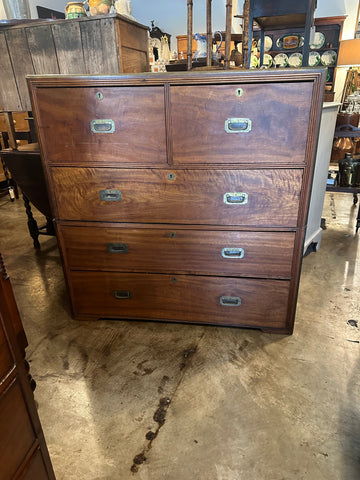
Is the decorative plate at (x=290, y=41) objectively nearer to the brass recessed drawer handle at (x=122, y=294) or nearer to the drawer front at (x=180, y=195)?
the drawer front at (x=180, y=195)

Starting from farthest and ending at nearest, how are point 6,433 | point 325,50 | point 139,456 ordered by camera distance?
1. point 325,50
2. point 139,456
3. point 6,433

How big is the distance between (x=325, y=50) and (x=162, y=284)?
5.81 metres

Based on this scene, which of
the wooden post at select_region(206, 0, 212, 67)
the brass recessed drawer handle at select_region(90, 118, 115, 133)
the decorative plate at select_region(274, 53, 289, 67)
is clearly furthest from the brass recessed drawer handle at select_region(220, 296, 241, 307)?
the decorative plate at select_region(274, 53, 289, 67)

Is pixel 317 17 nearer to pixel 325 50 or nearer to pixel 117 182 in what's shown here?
pixel 325 50

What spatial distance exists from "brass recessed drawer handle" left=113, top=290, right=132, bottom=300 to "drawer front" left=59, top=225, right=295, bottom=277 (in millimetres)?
133

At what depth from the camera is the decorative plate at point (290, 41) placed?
559 cm

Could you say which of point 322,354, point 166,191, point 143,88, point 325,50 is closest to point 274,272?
point 322,354

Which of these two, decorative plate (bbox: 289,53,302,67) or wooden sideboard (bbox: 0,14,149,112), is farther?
decorative plate (bbox: 289,53,302,67)

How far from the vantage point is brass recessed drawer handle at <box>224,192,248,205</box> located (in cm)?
148

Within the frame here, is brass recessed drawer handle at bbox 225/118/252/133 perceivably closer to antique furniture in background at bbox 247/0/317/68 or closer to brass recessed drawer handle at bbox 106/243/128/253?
antique furniture in background at bbox 247/0/317/68

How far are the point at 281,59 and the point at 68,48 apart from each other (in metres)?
4.96

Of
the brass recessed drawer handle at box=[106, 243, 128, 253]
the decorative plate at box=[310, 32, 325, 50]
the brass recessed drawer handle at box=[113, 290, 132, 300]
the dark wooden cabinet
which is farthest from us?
the decorative plate at box=[310, 32, 325, 50]

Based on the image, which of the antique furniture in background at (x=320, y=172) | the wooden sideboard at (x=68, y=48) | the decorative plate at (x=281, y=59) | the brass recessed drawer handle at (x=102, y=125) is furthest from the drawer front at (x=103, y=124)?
the decorative plate at (x=281, y=59)

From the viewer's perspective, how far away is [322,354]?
1.62 m
